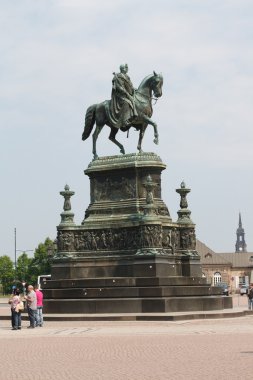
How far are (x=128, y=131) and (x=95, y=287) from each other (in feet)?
24.6

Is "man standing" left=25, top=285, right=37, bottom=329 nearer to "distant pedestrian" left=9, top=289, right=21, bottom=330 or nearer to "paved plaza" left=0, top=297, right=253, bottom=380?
"distant pedestrian" left=9, top=289, right=21, bottom=330

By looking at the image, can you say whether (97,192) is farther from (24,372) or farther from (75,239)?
(24,372)

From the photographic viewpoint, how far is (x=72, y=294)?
113 feet

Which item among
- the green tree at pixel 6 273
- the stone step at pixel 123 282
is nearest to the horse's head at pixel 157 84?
the stone step at pixel 123 282

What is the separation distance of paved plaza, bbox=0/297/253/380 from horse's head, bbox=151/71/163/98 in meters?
11.8

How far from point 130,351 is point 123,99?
19.6 meters

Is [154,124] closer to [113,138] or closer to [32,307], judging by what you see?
[113,138]

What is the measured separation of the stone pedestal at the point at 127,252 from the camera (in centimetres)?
3344

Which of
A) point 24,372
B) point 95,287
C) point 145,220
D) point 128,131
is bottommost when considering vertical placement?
point 24,372

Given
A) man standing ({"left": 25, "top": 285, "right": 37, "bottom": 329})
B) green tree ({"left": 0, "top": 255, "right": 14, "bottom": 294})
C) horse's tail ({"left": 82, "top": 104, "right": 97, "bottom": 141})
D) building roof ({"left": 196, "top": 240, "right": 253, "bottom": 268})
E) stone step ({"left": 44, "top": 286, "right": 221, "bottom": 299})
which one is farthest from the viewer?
building roof ({"left": 196, "top": 240, "right": 253, "bottom": 268})

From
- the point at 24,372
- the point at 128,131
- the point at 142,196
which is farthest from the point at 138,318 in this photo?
the point at 24,372

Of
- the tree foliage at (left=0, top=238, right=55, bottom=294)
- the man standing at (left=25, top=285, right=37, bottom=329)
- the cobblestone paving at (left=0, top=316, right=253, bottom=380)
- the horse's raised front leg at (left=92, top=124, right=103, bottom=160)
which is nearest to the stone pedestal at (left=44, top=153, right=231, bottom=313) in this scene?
the horse's raised front leg at (left=92, top=124, right=103, bottom=160)

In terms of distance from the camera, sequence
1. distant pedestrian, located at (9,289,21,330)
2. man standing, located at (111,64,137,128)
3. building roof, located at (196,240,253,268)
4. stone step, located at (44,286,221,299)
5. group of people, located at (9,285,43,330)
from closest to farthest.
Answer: distant pedestrian, located at (9,289,21,330), group of people, located at (9,285,43,330), stone step, located at (44,286,221,299), man standing, located at (111,64,137,128), building roof, located at (196,240,253,268)

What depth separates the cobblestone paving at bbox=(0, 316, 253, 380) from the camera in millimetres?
15508
